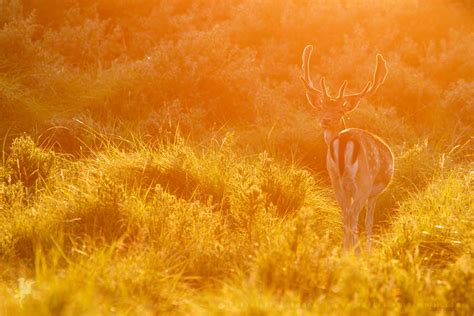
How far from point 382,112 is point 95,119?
4194 mm

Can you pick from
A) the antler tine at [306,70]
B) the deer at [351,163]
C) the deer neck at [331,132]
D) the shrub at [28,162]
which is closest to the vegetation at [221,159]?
the shrub at [28,162]

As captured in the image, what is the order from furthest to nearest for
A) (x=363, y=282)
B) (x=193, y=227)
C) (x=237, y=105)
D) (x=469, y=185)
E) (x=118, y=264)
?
1. (x=237, y=105)
2. (x=469, y=185)
3. (x=193, y=227)
4. (x=118, y=264)
5. (x=363, y=282)

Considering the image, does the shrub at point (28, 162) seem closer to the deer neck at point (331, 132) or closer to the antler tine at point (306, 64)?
the antler tine at point (306, 64)

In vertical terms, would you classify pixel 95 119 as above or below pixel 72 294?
below

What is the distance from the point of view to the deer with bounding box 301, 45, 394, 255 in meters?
6.39

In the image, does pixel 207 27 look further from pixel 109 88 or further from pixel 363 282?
pixel 363 282

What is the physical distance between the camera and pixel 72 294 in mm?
4566

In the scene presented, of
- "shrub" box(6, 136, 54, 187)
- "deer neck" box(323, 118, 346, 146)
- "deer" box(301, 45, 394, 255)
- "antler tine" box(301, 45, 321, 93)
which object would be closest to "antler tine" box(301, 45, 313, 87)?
"antler tine" box(301, 45, 321, 93)

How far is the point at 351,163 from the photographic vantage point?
21.0 feet

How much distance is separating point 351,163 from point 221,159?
188cm

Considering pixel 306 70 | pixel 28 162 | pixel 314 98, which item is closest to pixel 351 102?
pixel 314 98

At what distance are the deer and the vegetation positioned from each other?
33 centimetres

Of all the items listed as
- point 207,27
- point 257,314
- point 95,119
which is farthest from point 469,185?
point 207,27

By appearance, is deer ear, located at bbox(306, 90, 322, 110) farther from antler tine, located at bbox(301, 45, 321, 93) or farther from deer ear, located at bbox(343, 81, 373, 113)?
deer ear, located at bbox(343, 81, 373, 113)
